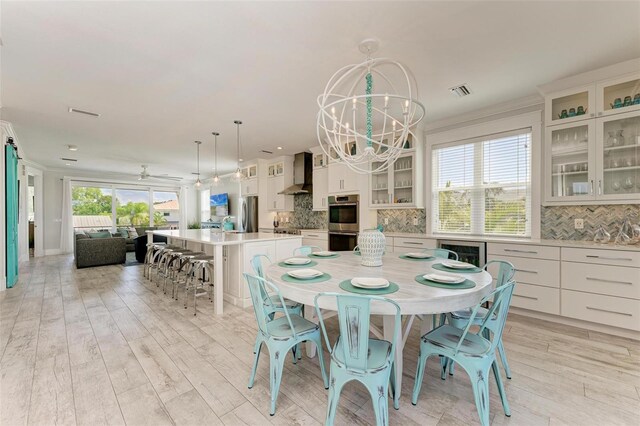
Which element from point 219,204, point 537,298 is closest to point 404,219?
point 537,298

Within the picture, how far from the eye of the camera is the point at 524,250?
3.13 metres

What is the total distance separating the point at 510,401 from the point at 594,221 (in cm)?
251

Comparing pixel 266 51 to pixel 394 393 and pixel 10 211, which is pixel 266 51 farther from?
pixel 10 211

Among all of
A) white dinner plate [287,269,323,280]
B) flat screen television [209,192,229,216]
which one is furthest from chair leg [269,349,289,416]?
flat screen television [209,192,229,216]

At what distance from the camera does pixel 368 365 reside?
1.45m

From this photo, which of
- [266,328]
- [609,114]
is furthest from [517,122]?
[266,328]

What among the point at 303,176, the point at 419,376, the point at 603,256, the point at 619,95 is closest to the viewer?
the point at 419,376

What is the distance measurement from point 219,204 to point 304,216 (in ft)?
14.2

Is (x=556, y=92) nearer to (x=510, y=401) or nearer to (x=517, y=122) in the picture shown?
(x=517, y=122)

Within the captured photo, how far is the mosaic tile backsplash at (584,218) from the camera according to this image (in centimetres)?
293

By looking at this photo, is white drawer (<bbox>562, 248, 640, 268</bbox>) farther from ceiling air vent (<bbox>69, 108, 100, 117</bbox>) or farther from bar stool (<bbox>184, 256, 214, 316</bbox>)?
ceiling air vent (<bbox>69, 108, 100, 117</bbox>)

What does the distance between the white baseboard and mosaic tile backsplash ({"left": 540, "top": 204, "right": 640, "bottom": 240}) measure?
0.91 meters

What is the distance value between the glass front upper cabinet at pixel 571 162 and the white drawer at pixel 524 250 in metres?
0.61

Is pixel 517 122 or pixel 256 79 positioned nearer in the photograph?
pixel 256 79
